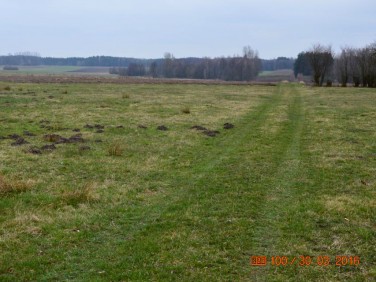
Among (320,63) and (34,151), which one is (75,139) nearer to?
(34,151)

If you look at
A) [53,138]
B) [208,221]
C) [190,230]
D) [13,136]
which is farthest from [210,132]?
[190,230]

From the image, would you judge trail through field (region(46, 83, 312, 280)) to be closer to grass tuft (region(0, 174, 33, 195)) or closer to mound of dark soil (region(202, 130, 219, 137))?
grass tuft (region(0, 174, 33, 195))

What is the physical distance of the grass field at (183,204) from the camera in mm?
7504

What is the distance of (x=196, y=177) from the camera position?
13680 mm

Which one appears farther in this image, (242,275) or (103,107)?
(103,107)

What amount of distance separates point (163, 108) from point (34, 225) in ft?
81.0

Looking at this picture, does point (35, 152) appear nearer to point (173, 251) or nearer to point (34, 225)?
point (34, 225)

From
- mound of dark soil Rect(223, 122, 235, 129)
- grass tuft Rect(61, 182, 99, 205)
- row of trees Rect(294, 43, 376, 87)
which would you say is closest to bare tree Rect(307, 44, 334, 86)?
row of trees Rect(294, 43, 376, 87)

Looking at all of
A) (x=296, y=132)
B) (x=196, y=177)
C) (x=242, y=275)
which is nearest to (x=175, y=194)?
(x=196, y=177)

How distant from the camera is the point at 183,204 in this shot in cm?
1096
